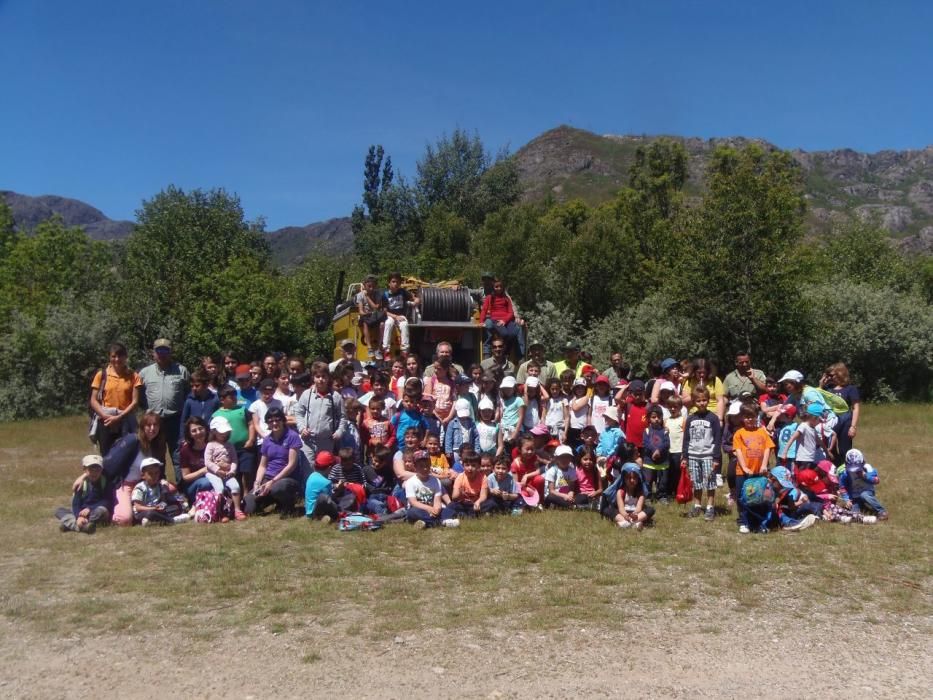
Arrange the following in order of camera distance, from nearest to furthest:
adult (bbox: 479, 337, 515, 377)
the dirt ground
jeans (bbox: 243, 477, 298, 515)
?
the dirt ground, jeans (bbox: 243, 477, 298, 515), adult (bbox: 479, 337, 515, 377)

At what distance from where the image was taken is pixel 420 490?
28.2 feet

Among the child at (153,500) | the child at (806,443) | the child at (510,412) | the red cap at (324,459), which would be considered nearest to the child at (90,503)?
the child at (153,500)

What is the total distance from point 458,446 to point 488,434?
1.41 feet

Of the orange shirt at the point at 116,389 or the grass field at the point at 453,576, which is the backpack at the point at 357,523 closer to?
the grass field at the point at 453,576


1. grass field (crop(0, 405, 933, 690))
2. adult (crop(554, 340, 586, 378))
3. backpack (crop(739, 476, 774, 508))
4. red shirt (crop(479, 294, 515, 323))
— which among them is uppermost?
red shirt (crop(479, 294, 515, 323))

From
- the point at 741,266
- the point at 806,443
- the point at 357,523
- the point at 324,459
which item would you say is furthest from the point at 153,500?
the point at 741,266

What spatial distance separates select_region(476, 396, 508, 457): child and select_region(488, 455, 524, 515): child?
1.42 ft

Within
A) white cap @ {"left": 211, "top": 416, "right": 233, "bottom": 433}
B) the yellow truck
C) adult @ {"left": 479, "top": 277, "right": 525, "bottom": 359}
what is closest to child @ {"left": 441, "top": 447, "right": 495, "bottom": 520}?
white cap @ {"left": 211, "top": 416, "right": 233, "bottom": 433}

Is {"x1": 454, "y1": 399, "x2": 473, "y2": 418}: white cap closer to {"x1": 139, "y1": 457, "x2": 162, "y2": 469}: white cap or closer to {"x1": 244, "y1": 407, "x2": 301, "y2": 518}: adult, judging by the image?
{"x1": 244, "y1": 407, "x2": 301, "y2": 518}: adult

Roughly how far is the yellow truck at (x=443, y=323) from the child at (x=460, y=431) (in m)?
4.31

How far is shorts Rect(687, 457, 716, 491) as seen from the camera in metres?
8.93

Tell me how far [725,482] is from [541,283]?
62.2 ft

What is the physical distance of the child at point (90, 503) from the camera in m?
8.32

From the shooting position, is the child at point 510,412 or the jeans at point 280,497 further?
the child at point 510,412
